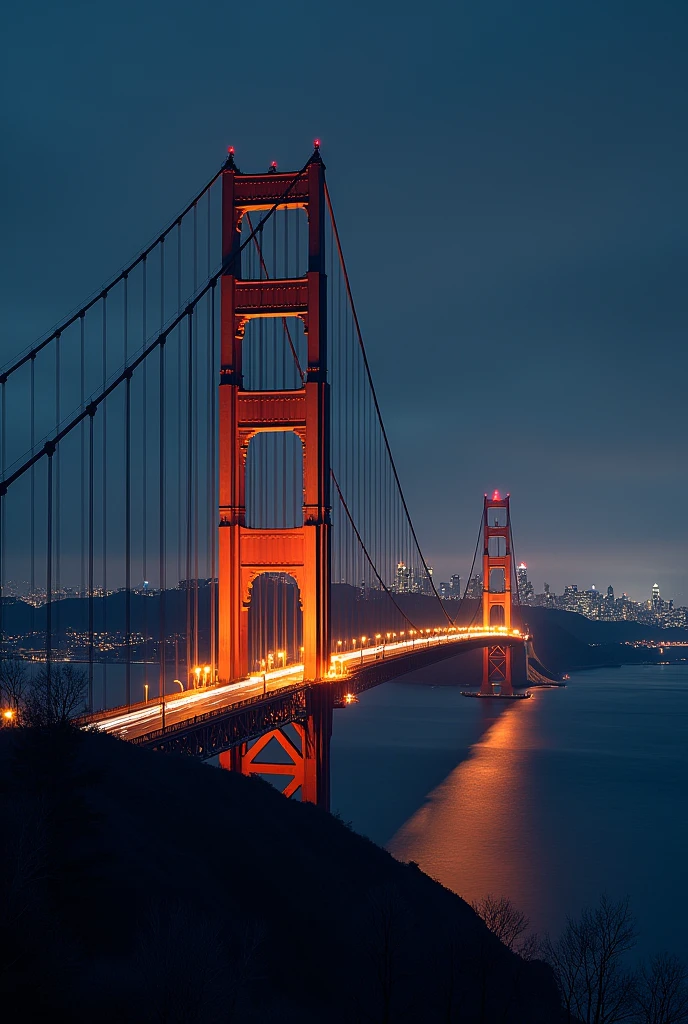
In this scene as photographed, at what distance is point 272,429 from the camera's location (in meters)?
35.0

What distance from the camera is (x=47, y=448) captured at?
2203cm

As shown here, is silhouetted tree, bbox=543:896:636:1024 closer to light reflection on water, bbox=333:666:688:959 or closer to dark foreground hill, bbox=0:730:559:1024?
dark foreground hill, bbox=0:730:559:1024

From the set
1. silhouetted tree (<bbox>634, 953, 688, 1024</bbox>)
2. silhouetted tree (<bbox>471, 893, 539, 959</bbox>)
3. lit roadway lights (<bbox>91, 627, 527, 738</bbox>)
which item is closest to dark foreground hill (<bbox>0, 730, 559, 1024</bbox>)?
silhouetted tree (<bbox>471, 893, 539, 959</bbox>)

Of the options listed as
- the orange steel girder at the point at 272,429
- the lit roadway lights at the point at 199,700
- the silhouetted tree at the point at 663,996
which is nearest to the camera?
the silhouetted tree at the point at 663,996

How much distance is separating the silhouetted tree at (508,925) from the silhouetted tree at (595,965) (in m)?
0.53

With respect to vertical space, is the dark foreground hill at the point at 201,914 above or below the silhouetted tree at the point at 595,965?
above

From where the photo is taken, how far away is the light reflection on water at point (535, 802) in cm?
3366

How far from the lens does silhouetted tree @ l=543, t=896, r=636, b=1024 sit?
54.8 ft

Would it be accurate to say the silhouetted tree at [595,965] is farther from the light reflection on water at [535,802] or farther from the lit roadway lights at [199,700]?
the lit roadway lights at [199,700]

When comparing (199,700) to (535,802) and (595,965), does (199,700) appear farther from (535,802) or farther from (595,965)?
(535,802)

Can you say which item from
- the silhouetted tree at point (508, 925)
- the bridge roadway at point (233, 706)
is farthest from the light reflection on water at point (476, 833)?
the bridge roadway at point (233, 706)

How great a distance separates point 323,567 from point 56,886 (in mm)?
21508

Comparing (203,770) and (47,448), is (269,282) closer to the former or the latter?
(47,448)

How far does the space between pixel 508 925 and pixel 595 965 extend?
7309 mm
